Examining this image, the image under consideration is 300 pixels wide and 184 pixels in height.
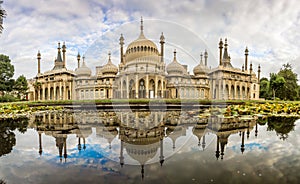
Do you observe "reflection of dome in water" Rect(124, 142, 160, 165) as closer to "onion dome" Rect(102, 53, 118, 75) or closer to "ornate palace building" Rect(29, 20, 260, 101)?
"ornate palace building" Rect(29, 20, 260, 101)

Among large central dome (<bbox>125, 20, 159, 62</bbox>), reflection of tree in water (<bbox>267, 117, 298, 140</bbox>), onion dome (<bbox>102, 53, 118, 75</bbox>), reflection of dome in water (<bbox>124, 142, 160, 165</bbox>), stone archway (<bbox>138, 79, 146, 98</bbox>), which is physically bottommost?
reflection of dome in water (<bbox>124, 142, 160, 165</bbox>)

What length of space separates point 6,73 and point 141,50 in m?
26.9

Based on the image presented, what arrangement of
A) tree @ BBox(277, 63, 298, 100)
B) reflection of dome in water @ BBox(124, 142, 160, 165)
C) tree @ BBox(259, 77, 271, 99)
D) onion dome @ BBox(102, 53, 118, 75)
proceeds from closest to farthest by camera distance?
reflection of dome in water @ BBox(124, 142, 160, 165)
onion dome @ BBox(102, 53, 118, 75)
tree @ BBox(277, 63, 298, 100)
tree @ BBox(259, 77, 271, 99)

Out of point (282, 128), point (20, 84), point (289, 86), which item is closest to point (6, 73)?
point (20, 84)

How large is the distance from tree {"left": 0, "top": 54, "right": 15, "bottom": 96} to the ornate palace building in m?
7.84

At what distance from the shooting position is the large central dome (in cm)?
3916

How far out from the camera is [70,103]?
2086 cm

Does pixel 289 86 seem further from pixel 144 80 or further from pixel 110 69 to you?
pixel 110 69

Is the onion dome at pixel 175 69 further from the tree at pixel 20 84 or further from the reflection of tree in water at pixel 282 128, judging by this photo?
the reflection of tree in water at pixel 282 128

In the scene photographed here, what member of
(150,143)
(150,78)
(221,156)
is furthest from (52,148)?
(150,78)

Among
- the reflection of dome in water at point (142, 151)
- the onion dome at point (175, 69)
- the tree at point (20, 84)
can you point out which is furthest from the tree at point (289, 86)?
the tree at point (20, 84)

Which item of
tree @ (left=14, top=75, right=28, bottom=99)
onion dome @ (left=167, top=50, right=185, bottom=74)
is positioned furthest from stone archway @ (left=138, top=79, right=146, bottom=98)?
tree @ (left=14, top=75, right=28, bottom=99)

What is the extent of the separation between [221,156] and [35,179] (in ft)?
11.1

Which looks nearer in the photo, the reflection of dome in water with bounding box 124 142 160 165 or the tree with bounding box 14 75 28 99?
the reflection of dome in water with bounding box 124 142 160 165
